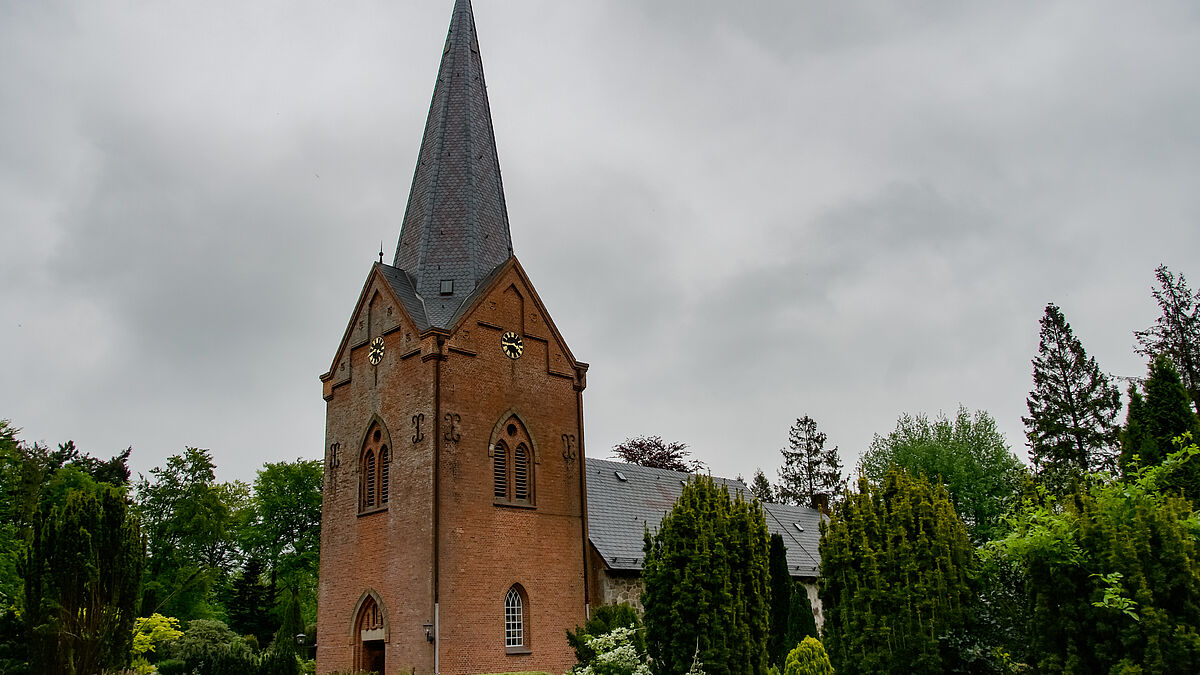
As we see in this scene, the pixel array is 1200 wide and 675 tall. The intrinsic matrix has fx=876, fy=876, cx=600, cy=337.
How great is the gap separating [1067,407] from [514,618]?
1221 inches

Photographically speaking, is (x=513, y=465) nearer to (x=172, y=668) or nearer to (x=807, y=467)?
(x=172, y=668)

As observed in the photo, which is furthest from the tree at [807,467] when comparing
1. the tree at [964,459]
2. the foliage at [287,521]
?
the foliage at [287,521]

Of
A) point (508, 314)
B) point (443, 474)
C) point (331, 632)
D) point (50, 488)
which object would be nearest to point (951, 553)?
point (443, 474)

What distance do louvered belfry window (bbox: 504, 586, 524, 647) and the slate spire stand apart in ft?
24.5

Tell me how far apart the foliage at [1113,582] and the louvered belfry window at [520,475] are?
1418cm

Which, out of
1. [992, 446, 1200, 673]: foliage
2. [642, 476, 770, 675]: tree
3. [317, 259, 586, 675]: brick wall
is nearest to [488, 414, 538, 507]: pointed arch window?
[317, 259, 586, 675]: brick wall

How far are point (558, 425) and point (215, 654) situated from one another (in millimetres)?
10470

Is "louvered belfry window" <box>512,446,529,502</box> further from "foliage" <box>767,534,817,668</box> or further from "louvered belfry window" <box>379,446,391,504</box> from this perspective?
"foliage" <box>767,534,817,668</box>

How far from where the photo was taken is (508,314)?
25.2 m

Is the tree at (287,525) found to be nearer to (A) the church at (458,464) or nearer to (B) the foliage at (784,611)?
(A) the church at (458,464)

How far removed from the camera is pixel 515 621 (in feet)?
74.0

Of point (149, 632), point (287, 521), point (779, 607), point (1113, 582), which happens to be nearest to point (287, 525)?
point (287, 521)

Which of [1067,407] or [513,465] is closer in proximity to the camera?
[513,465]

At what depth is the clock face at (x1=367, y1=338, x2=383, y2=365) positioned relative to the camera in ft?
81.4
